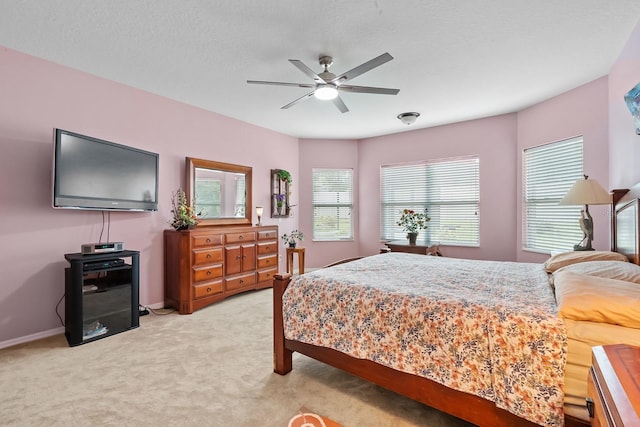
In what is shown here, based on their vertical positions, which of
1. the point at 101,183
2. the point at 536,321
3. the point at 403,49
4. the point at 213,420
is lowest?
the point at 213,420

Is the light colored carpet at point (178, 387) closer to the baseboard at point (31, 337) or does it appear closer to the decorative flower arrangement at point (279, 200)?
the baseboard at point (31, 337)

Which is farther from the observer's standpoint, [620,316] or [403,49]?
[403,49]

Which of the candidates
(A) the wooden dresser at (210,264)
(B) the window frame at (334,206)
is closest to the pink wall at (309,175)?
(B) the window frame at (334,206)

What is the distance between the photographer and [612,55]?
278 centimetres

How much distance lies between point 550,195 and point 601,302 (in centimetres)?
331

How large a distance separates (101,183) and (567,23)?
4297 mm

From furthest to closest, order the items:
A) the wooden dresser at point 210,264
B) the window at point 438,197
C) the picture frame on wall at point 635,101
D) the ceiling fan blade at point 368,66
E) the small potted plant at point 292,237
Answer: the small potted plant at point 292,237 < the window at point 438,197 < the wooden dresser at point 210,264 < the ceiling fan blade at point 368,66 < the picture frame on wall at point 635,101

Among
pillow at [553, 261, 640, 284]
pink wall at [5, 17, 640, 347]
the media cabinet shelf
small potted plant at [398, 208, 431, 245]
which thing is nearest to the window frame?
pink wall at [5, 17, 640, 347]

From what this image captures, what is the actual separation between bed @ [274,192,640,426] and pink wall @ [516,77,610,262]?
3.37 feet

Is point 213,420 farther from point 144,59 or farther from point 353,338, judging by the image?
point 144,59

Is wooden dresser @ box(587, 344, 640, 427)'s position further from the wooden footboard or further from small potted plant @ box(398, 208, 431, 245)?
small potted plant @ box(398, 208, 431, 245)

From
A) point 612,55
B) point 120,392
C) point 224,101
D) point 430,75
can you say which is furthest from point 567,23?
point 120,392

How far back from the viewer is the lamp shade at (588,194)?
8.75ft

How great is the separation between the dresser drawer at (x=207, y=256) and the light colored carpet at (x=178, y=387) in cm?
95
